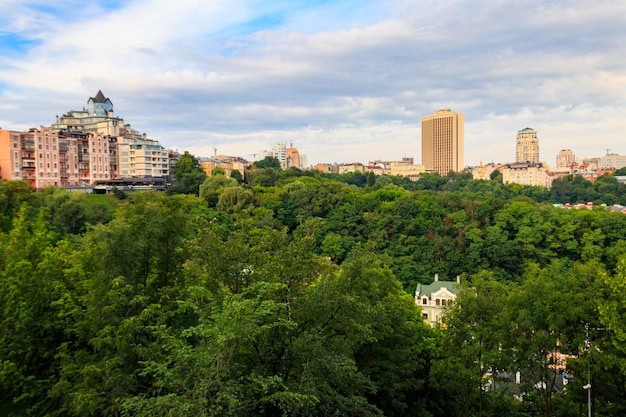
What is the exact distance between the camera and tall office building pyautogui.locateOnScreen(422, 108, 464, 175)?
149 m

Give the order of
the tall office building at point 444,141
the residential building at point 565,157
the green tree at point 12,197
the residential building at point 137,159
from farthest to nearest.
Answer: the residential building at point 565,157
the tall office building at point 444,141
the residential building at point 137,159
the green tree at point 12,197

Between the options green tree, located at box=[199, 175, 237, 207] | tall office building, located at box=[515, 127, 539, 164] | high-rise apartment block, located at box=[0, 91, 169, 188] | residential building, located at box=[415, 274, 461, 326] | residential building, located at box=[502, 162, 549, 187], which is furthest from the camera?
tall office building, located at box=[515, 127, 539, 164]

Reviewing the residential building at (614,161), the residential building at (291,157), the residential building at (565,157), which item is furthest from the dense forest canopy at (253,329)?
the residential building at (565,157)

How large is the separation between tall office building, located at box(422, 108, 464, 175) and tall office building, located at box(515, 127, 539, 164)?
22.9 meters

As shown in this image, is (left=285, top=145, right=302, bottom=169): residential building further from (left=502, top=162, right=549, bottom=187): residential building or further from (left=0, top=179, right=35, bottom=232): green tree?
(left=0, top=179, right=35, bottom=232): green tree

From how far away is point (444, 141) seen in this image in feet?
495

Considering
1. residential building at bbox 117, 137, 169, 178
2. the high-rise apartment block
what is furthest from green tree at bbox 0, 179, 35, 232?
residential building at bbox 117, 137, 169, 178

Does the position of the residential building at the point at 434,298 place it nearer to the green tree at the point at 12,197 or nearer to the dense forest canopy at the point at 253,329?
the dense forest canopy at the point at 253,329

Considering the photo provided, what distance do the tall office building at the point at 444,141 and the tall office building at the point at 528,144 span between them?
75.1ft

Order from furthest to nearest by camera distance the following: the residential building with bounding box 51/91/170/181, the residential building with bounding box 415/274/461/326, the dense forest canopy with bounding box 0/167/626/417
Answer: the residential building with bounding box 51/91/170/181, the residential building with bounding box 415/274/461/326, the dense forest canopy with bounding box 0/167/626/417

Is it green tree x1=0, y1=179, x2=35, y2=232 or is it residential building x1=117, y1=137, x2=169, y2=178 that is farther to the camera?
residential building x1=117, y1=137, x2=169, y2=178

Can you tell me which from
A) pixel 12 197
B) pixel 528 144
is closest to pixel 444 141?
pixel 528 144

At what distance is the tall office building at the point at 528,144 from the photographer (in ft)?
506

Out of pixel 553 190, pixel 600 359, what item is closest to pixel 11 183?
pixel 600 359
